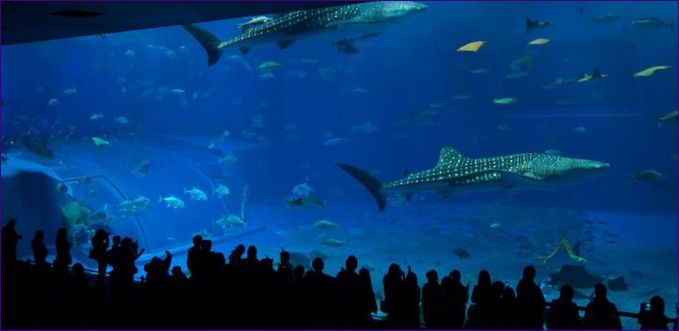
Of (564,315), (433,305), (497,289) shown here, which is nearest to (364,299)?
(433,305)

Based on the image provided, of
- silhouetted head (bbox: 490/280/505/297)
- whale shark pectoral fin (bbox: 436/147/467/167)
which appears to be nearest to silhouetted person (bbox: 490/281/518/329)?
silhouetted head (bbox: 490/280/505/297)

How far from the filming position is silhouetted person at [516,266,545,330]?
335 cm

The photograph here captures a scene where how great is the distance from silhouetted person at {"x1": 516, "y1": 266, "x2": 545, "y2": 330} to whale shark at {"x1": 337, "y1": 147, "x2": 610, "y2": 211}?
10.6ft

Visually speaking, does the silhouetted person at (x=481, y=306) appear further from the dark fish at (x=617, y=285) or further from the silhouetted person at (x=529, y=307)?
the dark fish at (x=617, y=285)

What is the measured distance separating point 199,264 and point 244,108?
35548 millimetres

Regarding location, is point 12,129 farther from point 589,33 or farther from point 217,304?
point 589,33

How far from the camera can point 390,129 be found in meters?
32.9

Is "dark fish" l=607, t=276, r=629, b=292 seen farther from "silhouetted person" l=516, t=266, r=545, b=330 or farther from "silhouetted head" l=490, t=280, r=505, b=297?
"silhouetted head" l=490, t=280, r=505, b=297

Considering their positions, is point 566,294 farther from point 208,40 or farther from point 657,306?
point 208,40

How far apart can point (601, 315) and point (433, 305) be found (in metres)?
0.99

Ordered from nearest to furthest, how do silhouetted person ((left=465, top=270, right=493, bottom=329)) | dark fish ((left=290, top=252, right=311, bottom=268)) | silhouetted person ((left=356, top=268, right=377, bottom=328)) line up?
1. silhouetted person ((left=465, top=270, right=493, bottom=329))
2. silhouetted person ((left=356, top=268, right=377, bottom=328))
3. dark fish ((left=290, top=252, right=311, bottom=268))

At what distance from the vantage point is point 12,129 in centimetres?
2509

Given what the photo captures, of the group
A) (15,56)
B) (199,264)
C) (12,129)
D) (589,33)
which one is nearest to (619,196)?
(589,33)

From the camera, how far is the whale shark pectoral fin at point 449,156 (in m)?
7.02
